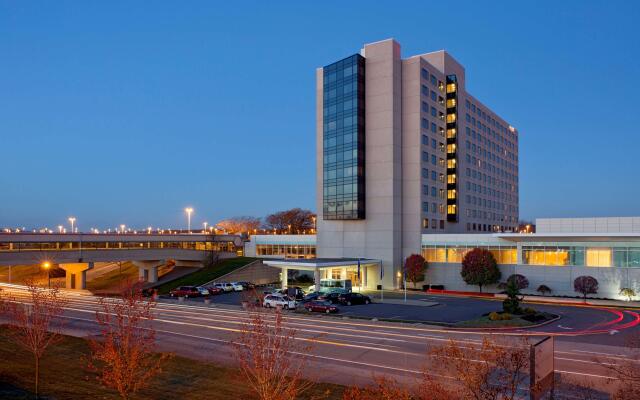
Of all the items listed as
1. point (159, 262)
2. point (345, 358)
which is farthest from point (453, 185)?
point (345, 358)

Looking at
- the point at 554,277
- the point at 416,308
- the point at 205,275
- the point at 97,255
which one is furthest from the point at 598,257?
the point at 97,255

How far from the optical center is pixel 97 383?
22438 mm

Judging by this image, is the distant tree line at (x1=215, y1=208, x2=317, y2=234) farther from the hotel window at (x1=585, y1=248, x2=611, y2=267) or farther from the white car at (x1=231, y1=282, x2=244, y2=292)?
the hotel window at (x1=585, y1=248, x2=611, y2=267)

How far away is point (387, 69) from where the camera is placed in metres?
75.6

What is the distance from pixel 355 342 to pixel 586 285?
37275 mm

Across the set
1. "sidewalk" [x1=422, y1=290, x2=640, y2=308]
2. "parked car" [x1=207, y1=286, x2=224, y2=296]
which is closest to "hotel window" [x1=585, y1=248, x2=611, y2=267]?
"sidewalk" [x1=422, y1=290, x2=640, y2=308]

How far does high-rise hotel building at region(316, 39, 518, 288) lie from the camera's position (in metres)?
75.6

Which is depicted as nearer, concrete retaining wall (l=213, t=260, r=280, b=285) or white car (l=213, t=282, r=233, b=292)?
white car (l=213, t=282, r=233, b=292)

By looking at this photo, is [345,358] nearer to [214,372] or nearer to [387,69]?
[214,372]

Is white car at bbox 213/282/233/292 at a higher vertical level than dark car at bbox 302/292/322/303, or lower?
lower

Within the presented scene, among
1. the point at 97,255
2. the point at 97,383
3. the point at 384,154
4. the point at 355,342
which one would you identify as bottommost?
the point at 355,342

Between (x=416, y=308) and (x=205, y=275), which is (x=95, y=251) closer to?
(x=205, y=275)

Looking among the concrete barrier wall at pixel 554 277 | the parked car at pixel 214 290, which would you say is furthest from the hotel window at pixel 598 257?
the parked car at pixel 214 290

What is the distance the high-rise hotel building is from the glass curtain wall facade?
0.15m
